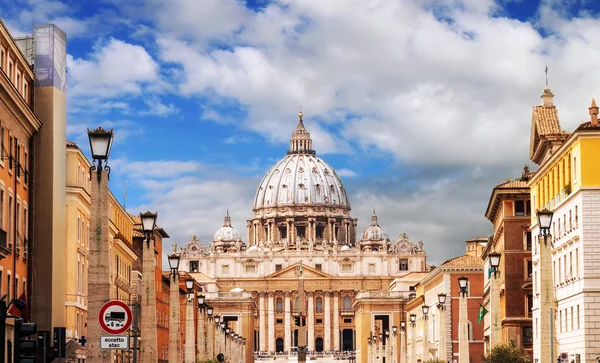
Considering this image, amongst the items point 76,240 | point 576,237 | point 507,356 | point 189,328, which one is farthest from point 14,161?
point 507,356

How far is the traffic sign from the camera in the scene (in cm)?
2573

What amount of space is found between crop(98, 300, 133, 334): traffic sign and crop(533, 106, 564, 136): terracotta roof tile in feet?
A: 155

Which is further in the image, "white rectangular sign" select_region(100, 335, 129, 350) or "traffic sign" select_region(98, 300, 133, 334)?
"white rectangular sign" select_region(100, 335, 129, 350)

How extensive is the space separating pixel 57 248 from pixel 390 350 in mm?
86988

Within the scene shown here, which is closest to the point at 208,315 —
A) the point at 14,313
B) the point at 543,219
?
the point at 14,313

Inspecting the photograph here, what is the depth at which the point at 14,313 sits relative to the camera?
146ft

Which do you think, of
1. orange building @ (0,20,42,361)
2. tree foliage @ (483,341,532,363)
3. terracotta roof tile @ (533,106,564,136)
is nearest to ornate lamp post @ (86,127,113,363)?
orange building @ (0,20,42,361)

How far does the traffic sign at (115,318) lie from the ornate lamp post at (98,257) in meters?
2.06

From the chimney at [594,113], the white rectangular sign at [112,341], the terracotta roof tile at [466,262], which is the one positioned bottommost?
the white rectangular sign at [112,341]

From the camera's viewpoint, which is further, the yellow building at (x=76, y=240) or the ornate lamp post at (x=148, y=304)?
the yellow building at (x=76, y=240)

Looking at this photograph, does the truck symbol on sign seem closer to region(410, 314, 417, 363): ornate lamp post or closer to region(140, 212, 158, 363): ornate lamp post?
region(140, 212, 158, 363): ornate lamp post

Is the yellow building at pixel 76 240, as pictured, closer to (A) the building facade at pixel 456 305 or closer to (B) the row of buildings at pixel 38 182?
(B) the row of buildings at pixel 38 182

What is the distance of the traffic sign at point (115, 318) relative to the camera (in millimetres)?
25734

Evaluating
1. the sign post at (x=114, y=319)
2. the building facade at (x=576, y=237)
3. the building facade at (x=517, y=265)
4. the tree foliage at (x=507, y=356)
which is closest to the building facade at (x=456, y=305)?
the building facade at (x=517, y=265)
